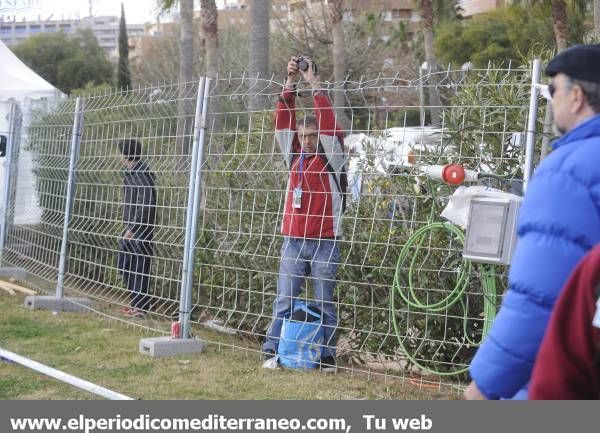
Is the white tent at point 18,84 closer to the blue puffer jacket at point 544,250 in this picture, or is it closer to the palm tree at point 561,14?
the blue puffer jacket at point 544,250

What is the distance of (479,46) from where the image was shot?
3662 cm

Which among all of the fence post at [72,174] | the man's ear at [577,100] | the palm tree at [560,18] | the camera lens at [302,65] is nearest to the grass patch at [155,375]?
the fence post at [72,174]

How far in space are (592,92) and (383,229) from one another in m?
3.87

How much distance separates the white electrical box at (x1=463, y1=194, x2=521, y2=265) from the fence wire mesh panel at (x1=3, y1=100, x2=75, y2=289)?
5433 mm

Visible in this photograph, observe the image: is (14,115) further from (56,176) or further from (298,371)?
(298,371)

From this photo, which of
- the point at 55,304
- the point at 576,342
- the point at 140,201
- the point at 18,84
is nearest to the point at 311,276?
the point at 140,201

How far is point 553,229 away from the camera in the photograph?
9.49ft

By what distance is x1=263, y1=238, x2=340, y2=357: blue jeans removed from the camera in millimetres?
6793

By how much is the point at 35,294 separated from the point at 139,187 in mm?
2147

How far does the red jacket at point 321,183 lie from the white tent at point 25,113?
14.7 ft

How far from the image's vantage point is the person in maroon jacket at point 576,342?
7.56ft

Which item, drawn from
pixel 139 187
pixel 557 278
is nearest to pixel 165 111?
pixel 139 187

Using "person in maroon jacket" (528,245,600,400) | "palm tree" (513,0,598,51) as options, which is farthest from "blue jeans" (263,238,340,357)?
"palm tree" (513,0,598,51)

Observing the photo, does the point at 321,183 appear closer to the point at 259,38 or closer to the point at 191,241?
the point at 191,241
